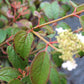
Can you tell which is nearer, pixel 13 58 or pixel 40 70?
pixel 40 70

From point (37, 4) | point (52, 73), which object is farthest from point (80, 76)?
point (37, 4)

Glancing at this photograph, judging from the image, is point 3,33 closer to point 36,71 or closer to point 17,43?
point 17,43

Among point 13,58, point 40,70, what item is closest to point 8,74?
point 13,58

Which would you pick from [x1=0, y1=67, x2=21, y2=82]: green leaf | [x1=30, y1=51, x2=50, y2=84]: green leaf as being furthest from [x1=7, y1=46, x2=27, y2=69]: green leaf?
[x1=30, y1=51, x2=50, y2=84]: green leaf

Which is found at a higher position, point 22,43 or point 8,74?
point 22,43

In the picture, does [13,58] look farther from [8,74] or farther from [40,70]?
[40,70]

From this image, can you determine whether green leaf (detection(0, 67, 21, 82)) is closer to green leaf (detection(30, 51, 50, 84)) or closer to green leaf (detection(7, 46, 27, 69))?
green leaf (detection(7, 46, 27, 69))
